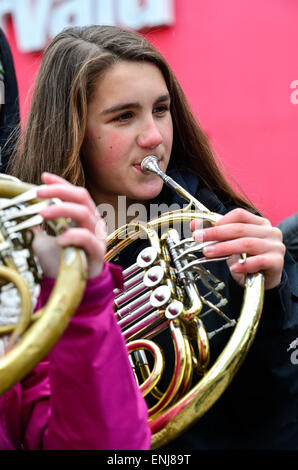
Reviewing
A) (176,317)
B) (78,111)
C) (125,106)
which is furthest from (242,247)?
(78,111)

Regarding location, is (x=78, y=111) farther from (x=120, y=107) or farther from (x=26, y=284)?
(x=26, y=284)

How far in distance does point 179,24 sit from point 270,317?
173cm

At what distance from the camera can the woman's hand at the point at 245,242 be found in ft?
3.42

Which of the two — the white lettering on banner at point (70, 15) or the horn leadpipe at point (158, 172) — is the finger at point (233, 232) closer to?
the horn leadpipe at point (158, 172)

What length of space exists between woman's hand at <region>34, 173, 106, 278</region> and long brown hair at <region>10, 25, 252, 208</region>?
0.66 m

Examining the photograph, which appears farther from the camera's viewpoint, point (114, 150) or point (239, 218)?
point (114, 150)

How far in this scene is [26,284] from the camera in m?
0.66

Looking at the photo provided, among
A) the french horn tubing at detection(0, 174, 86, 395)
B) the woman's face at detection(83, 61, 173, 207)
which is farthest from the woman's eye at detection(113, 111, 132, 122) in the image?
the french horn tubing at detection(0, 174, 86, 395)

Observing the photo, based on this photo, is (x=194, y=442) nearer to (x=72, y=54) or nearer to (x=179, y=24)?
(x=72, y=54)

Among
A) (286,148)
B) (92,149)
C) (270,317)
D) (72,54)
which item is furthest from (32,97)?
(286,148)

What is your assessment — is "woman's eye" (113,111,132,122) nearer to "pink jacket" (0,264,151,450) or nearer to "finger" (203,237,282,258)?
"finger" (203,237,282,258)

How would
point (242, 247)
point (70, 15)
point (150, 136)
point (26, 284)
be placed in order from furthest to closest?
point (70, 15)
point (150, 136)
point (242, 247)
point (26, 284)

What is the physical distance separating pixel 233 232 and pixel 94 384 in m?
0.41

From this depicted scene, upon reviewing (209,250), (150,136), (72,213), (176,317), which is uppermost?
(72,213)
